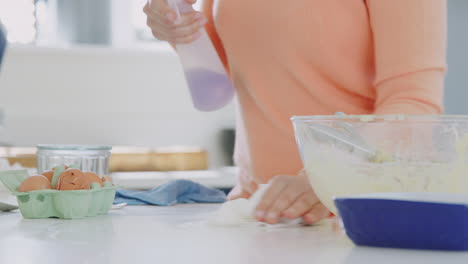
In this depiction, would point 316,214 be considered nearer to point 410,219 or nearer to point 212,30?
point 410,219

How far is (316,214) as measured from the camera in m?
0.80

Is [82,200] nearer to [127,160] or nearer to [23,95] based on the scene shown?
[127,160]

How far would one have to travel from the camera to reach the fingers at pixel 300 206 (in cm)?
80

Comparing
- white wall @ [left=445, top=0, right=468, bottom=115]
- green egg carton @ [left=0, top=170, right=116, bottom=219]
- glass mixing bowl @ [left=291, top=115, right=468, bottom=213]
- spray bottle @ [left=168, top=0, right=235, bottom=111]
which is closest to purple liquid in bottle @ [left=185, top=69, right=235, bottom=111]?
spray bottle @ [left=168, top=0, right=235, bottom=111]

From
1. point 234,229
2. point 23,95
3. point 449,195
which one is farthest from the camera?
point 23,95

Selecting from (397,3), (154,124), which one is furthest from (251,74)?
(154,124)

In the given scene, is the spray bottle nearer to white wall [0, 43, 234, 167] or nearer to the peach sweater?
the peach sweater

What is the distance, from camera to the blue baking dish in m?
0.54

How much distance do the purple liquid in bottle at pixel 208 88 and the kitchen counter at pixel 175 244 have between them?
0.99 feet

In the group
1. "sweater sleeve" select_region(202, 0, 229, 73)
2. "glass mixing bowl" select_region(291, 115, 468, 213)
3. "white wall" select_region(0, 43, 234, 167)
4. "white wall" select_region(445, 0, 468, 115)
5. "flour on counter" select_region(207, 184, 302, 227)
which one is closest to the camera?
"glass mixing bowl" select_region(291, 115, 468, 213)

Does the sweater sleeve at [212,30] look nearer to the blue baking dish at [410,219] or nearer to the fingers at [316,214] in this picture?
the fingers at [316,214]

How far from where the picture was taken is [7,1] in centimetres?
384

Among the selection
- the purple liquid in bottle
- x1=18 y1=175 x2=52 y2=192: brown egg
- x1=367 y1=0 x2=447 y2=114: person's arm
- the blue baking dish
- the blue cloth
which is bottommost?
the blue cloth

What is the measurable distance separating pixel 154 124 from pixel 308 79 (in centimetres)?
291
